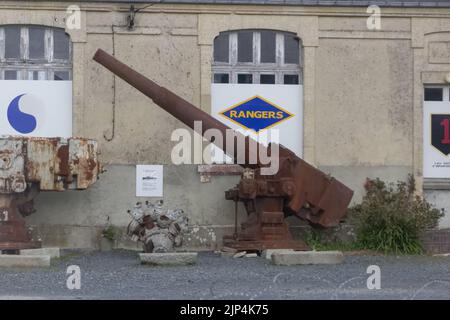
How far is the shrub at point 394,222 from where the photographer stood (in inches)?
639

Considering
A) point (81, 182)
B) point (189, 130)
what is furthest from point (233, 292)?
point (189, 130)

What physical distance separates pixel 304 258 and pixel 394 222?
2730 millimetres

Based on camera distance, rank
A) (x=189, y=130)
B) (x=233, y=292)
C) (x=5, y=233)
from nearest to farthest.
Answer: (x=233, y=292) < (x=5, y=233) < (x=189, y=130)

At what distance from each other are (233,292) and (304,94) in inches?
307

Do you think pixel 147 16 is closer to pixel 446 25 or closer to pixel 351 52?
pixel 351 52

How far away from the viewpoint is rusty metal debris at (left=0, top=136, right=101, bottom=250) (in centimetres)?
1545

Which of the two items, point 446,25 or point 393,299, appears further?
point 446,25

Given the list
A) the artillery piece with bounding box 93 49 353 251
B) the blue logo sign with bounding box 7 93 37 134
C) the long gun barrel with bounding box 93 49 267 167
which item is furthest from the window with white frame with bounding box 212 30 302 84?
the blue logo sign with bounding box 7 93 37 134

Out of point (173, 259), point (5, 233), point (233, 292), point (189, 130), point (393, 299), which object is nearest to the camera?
point (393, 299)

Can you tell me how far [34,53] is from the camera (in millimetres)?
17828

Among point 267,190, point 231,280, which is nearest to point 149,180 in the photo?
point 267,190

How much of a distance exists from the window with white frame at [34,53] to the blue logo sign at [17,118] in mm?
495

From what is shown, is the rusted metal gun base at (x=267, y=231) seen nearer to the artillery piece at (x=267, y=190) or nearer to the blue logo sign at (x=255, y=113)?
the artillery piece at (x=267, y=190)

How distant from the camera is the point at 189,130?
17.7 metres
